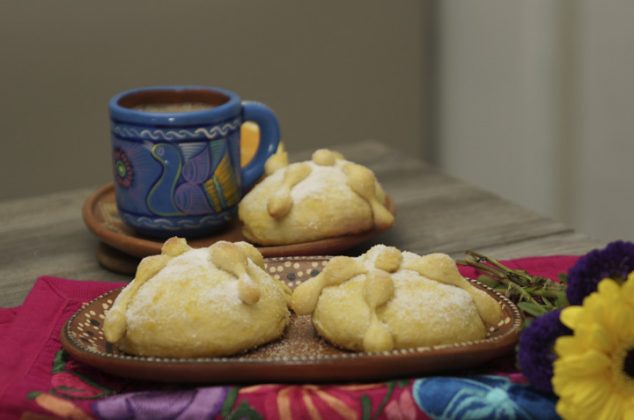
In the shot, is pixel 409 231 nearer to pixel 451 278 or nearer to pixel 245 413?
pixel 451 278

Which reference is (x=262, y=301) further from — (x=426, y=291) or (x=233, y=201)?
(x=233, y=201)

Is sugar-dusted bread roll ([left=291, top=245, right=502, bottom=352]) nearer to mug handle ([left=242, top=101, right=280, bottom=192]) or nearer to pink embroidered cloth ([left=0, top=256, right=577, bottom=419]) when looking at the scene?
pink embroidered cloth ([left=0, top=256, right=577, bottom=419])

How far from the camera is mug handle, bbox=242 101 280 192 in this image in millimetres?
1174

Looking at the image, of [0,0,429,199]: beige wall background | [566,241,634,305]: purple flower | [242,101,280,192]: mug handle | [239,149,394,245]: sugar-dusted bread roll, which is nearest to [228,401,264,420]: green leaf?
[566,241,634,305]: purple flower

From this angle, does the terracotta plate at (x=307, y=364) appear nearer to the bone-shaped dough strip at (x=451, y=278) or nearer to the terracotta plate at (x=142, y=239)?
the bone-shaped dough strip at (x=451, y=278)

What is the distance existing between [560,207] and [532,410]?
5.37ft

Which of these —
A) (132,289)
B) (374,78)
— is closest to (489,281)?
(132,289)

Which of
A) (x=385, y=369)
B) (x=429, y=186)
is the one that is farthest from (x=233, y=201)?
(x=385, y=369)

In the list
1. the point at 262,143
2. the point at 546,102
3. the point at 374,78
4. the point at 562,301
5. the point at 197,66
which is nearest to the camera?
the point at 562,301

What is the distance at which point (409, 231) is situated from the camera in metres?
1.20

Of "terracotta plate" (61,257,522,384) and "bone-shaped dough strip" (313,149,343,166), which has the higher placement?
"bone-shaped dough strip" (313,149,343,166)

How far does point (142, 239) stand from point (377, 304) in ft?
1.42

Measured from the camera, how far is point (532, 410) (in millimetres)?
687

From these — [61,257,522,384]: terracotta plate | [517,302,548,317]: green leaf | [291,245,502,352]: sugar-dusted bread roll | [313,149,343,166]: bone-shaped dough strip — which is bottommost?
[517,302,548,317]: green leaf
